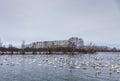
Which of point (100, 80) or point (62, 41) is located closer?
point (100, 80)

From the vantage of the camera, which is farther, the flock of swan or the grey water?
the flock of swan

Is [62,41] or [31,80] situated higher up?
[62,41]

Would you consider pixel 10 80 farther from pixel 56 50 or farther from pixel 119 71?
pixel 56 50

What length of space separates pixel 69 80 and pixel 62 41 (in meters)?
173

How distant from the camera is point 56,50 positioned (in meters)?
117

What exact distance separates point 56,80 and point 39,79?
1804 mm

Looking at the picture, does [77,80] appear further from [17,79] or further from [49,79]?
[17,79]

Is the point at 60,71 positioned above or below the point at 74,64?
below

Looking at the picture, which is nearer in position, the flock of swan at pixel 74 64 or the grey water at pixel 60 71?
the grey water at pixel 60 71

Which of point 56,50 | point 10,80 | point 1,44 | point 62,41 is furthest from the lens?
point 62,41

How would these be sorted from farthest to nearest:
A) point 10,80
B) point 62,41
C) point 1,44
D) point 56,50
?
point 62,41 < point 1,44 < point 56,50 < point 10,80

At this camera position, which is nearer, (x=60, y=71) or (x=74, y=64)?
(x=60, y=71)

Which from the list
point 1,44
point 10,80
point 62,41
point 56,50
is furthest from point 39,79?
point 62,41

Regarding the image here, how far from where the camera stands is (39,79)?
24.4 meters
